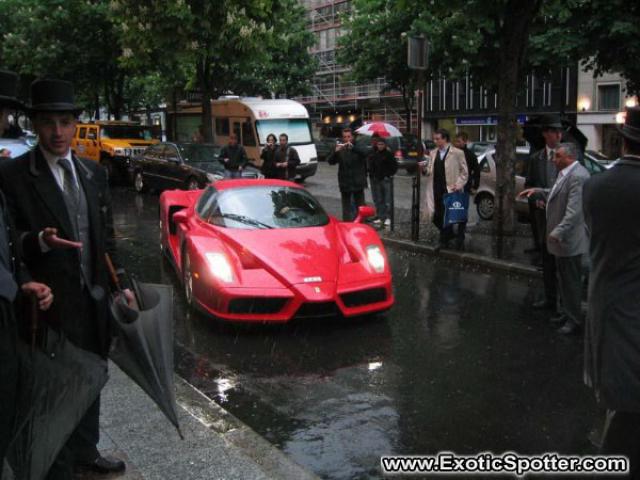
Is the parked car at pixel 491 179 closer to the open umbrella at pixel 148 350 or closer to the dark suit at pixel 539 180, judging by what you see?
the dark suit at pixel 539 180

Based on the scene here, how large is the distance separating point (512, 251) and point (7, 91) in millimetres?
8588

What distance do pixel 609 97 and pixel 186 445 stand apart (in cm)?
3733

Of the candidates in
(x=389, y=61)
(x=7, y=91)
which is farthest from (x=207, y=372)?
(x=389, y=61)

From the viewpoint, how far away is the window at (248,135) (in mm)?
23938

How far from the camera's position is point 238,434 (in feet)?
13.4

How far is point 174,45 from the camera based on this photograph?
838 inches

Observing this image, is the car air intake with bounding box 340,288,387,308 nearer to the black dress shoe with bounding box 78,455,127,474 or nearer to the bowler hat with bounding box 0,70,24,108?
the black dress shoe with bounding box 78,455,127,474

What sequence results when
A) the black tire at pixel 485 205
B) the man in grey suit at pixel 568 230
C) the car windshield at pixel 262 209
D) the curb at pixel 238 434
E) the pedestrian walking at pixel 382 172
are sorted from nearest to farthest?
the curb at pixel 238 434 < the man in grey suit at pixel 568 230 < the car windshield at pixel 262 209 < the pedestrian walking at pixel 382 172 < the black tire at pixel 485 205

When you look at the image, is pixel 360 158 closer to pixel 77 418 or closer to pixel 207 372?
pixel 207 372

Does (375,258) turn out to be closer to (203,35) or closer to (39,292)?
(39,292)

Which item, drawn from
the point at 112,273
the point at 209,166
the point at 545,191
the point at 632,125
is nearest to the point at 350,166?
the point at 545,191

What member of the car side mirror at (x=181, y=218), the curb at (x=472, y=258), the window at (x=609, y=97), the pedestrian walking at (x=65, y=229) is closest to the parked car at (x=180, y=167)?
the curb at (x=472, y=258)

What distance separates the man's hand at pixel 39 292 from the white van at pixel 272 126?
20.4m

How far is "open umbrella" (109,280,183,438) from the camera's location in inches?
124
